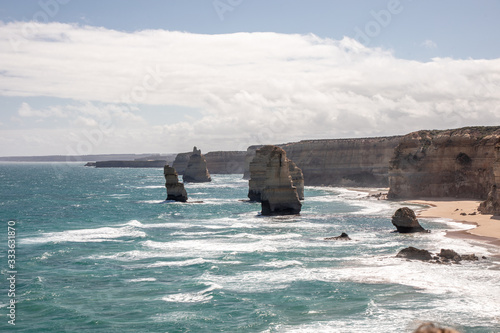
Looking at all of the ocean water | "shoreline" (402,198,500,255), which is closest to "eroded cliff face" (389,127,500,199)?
"shoreline" (402,198,500,255)

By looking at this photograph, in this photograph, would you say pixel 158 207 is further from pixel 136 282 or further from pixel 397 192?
pixel 136 282

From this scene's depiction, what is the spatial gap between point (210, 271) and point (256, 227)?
17.0 meters

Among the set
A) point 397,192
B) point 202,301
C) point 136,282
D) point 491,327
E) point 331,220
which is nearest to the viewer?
point 491,327

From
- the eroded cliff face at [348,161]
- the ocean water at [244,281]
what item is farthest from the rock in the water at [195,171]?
the ocean water at [244,281]

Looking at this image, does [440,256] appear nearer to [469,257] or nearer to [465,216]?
[469,257]

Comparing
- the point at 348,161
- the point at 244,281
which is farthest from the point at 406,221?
the point at 348,161

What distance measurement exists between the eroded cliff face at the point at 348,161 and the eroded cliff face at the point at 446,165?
106 ft

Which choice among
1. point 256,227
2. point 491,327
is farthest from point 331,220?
point 491,327

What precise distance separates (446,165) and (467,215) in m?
20.3

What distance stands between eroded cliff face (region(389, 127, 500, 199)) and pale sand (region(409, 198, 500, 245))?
9.18ft

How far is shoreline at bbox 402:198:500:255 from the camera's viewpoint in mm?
38375

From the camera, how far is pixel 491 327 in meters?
18.9

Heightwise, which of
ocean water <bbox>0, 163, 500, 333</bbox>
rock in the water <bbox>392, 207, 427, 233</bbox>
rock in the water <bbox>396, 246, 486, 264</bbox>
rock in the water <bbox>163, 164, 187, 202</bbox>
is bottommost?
ocean water <bbox>0, 163, 500, 333</bbox>

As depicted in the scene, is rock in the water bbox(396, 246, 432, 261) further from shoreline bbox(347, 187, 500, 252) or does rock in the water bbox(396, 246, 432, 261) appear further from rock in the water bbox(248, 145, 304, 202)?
rock in the water bbox(248, 145, 304, 202)
